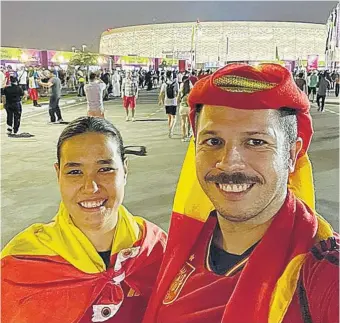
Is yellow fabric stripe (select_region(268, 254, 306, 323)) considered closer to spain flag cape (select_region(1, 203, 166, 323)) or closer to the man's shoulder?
the man's shoulder

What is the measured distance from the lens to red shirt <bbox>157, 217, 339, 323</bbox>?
1035 millimetres

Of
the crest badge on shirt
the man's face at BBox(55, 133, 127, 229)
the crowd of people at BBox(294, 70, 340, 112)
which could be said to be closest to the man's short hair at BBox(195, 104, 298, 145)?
the crest badge on shirt

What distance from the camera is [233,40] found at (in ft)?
253

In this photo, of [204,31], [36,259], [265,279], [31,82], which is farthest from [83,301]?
[204,31]

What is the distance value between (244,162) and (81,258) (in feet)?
2.33

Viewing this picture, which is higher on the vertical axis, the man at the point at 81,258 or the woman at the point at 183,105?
the man at the point at 81,258

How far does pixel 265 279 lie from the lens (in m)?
1.12

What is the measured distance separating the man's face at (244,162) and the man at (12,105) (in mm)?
10566

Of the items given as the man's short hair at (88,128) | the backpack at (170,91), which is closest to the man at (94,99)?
the backpack at (170,91)

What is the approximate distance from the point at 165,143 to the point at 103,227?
327 inches

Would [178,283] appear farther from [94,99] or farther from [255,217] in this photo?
[94,99]

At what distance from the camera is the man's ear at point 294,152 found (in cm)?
128

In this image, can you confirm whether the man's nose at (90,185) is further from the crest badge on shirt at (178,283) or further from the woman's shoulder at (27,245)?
the crest badge on shirt at (178,283)

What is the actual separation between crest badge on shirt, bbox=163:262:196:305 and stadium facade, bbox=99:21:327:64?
240 feet
